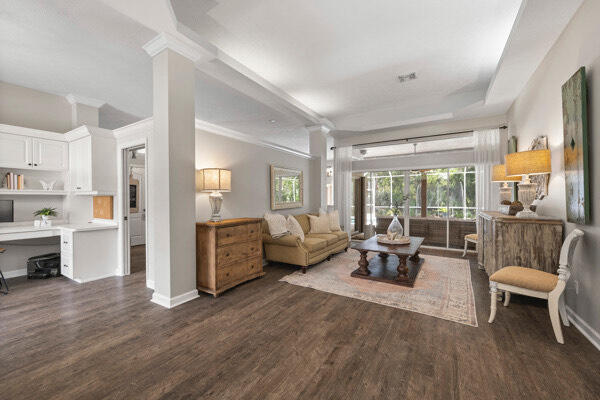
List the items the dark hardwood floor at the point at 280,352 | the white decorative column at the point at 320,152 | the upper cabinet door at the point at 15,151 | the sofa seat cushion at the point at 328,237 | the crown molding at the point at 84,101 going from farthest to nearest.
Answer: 1. the white decorative column at the point at 320,152
2. the sofa seat cushion at the point at 328,237
3. the crown molding at the point at 84,101
4. the upper cabinet door at the point at 15,151
5. the dark hardwood floor at the point at 280,352

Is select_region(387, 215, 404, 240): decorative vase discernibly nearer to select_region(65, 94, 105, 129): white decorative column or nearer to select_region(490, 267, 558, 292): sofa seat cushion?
select_region(490, 267, 558, 292): sofa seat cushion

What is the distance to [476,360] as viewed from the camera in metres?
1.85

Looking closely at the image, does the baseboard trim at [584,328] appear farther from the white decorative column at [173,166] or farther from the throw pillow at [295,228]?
the white decorative column at [173,166]

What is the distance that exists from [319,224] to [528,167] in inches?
129

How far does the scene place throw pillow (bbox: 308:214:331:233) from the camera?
200 inches

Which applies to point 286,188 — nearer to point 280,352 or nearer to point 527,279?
point 280,352

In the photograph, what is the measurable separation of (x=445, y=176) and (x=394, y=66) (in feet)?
10.9

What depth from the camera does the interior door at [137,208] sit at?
21.3 feet

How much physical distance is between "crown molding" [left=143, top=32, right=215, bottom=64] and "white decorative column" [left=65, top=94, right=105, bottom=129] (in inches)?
99.1

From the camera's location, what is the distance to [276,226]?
4.27 metres

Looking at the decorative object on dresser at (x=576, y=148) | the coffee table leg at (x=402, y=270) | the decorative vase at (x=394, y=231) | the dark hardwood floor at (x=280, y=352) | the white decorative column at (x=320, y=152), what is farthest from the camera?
the white decorative column at (x=320, y=152)

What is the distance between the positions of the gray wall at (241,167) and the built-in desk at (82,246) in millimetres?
1621

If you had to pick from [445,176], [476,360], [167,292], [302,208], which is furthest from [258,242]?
[445,176]

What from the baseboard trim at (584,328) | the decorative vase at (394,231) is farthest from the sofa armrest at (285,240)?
the baseboard trim at (584,328)
